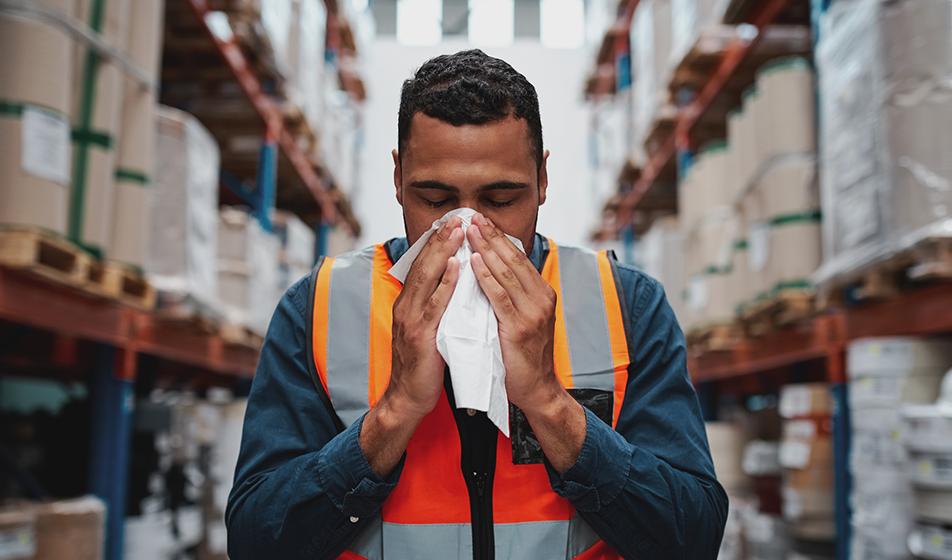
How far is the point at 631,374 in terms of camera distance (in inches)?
61.3

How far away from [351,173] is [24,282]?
7.69m

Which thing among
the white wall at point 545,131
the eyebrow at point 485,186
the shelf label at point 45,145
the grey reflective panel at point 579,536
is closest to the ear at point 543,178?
the eyebrow at point 485,186

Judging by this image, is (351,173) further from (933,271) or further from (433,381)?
(433,381)

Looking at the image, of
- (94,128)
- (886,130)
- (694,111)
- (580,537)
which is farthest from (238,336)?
(580,537)

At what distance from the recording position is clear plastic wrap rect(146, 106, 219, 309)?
445cm

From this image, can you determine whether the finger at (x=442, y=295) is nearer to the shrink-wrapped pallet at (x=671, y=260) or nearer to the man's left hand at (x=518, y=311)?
the man's left hand at (x=518, y=311)

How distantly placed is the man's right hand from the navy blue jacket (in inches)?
1.4

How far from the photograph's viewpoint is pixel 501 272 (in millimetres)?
1416

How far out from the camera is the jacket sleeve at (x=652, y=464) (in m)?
1.38

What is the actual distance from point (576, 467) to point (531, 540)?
155mm

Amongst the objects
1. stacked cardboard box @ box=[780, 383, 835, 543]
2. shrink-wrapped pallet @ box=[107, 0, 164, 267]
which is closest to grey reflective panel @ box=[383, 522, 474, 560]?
shrink-wrapped pallet @ box=[107, 0, 164, 267]

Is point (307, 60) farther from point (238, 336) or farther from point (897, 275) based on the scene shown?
point (897, 275)

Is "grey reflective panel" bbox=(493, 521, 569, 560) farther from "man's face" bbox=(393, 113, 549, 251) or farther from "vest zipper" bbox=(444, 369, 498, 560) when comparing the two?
"man's face" bbox=(393, 113, 549, 251)

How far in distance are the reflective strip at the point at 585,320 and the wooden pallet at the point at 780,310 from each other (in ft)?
9.68
